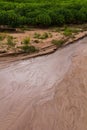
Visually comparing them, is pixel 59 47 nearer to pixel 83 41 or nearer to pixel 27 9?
pixel 83 41

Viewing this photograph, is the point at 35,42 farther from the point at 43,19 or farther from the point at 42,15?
the point at 42,15

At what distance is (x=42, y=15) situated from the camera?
13.9 m

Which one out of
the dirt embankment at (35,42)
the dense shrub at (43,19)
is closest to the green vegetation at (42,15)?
the dense shrub at (43,19)

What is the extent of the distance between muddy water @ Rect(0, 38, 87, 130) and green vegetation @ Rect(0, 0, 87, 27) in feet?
15.0

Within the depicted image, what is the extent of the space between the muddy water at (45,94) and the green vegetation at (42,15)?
4.57m

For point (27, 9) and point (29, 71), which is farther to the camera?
point (27, 9)

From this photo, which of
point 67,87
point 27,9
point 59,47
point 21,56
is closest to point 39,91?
point 67,87

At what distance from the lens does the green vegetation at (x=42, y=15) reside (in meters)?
13.4

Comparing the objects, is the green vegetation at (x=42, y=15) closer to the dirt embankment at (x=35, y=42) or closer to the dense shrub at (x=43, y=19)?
the dense shrub at (x=43, y=19)

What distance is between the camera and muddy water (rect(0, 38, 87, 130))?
18.1 ft

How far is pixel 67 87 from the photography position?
7035 millimetres

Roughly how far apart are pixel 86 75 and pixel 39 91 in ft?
5.10

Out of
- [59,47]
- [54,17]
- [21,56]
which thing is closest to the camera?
[21,56]

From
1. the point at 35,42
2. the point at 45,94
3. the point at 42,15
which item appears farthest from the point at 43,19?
the point at 45,94
